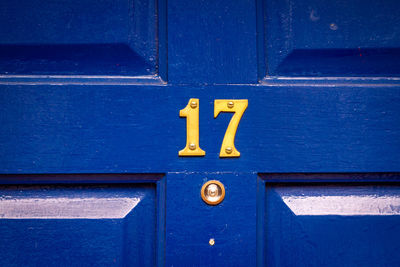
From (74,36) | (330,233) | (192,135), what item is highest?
(74,36)

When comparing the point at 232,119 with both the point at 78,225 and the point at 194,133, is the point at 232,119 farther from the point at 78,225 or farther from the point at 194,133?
the point at 78,225

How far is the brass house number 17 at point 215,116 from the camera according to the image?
0.54 metres

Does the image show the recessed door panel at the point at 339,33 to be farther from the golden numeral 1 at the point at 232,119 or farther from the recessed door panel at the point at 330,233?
the recessed door panel at the point at 330,233

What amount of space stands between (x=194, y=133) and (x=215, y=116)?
0.06 meters

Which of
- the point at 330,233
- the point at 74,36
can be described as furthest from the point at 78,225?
the point at 330,233

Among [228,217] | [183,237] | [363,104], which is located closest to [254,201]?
[228,217]

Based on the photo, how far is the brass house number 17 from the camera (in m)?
0.54

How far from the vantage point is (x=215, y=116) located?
0.54m

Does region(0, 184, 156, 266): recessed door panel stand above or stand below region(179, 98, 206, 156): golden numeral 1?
below

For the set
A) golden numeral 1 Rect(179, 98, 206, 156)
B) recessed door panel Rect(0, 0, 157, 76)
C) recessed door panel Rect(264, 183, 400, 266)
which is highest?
recessed door panel Rect(0, 0, 157, 76)

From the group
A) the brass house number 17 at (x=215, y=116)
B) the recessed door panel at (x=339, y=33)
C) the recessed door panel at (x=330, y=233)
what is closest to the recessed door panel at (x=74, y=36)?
the brass house number 17 at (x=215, y=116)

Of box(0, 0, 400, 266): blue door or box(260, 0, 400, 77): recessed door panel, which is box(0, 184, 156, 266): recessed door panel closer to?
box(0, 0, 400, 266): blue door

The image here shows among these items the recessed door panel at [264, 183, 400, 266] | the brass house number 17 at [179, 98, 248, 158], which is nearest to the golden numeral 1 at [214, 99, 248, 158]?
the brass house number 17 at [179, 98, 248, 158]

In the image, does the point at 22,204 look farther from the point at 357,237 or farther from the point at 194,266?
the point at 357,237
